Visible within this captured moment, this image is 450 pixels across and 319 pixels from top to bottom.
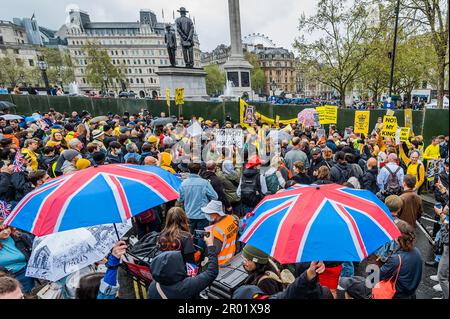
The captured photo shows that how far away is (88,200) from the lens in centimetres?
272

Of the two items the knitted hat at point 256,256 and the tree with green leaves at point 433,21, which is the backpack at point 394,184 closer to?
the knitted hat at point 256,256

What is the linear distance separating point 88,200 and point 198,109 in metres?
18.2

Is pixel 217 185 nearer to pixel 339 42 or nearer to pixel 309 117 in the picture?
pixel 309 117

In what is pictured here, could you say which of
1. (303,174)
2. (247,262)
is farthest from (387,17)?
(247,262)

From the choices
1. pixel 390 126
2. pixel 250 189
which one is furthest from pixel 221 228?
pixel 390 126

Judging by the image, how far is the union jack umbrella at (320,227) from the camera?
2.20 meters

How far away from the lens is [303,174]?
5699 mm

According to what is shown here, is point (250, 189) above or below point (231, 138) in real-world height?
below

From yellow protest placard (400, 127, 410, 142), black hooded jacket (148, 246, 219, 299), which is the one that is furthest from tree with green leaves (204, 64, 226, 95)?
black hooded jacket (148, 246, 219, 299)

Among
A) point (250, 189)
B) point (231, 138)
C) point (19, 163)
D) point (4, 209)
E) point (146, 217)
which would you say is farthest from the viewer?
point (231, 138)

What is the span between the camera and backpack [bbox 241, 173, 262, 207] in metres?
5.41

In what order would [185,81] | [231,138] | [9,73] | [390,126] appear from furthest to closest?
[9,73] < [185,81] < [231,138] < [390,126]
